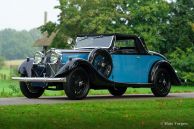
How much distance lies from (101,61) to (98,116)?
19.3 ft

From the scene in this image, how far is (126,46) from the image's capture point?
18016mm

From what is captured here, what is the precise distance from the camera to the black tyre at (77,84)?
15.3 metres

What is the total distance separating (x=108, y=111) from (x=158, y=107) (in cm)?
169

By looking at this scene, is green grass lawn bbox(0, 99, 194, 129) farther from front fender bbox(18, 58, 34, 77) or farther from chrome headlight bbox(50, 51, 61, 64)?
front fender bbox(18, 58, 34, 77)

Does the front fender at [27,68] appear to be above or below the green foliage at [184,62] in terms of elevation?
above

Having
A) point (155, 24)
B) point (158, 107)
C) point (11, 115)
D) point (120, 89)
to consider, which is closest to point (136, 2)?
point (155, 24)

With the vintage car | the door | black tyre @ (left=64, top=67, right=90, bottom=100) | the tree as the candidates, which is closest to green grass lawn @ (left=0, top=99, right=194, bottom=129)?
black tyre @ (left=64, top=67, right=90, bottom=100)

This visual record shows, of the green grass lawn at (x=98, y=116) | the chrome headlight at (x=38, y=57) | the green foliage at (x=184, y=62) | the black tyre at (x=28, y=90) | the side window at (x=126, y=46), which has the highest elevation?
the side window at (x=126, y=46)

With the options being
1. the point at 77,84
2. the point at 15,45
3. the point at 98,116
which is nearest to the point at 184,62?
the point at 77,84

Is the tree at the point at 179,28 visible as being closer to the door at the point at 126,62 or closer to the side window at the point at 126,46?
the side window at the point at 126,46

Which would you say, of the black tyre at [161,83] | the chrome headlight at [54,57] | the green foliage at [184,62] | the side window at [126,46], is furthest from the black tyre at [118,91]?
the green foliage at [184,62]

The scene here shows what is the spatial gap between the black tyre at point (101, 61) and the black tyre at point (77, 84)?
502 mm

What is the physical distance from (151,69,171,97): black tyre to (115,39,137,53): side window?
1.06 metres

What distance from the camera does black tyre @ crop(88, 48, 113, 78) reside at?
1597 centimetres
